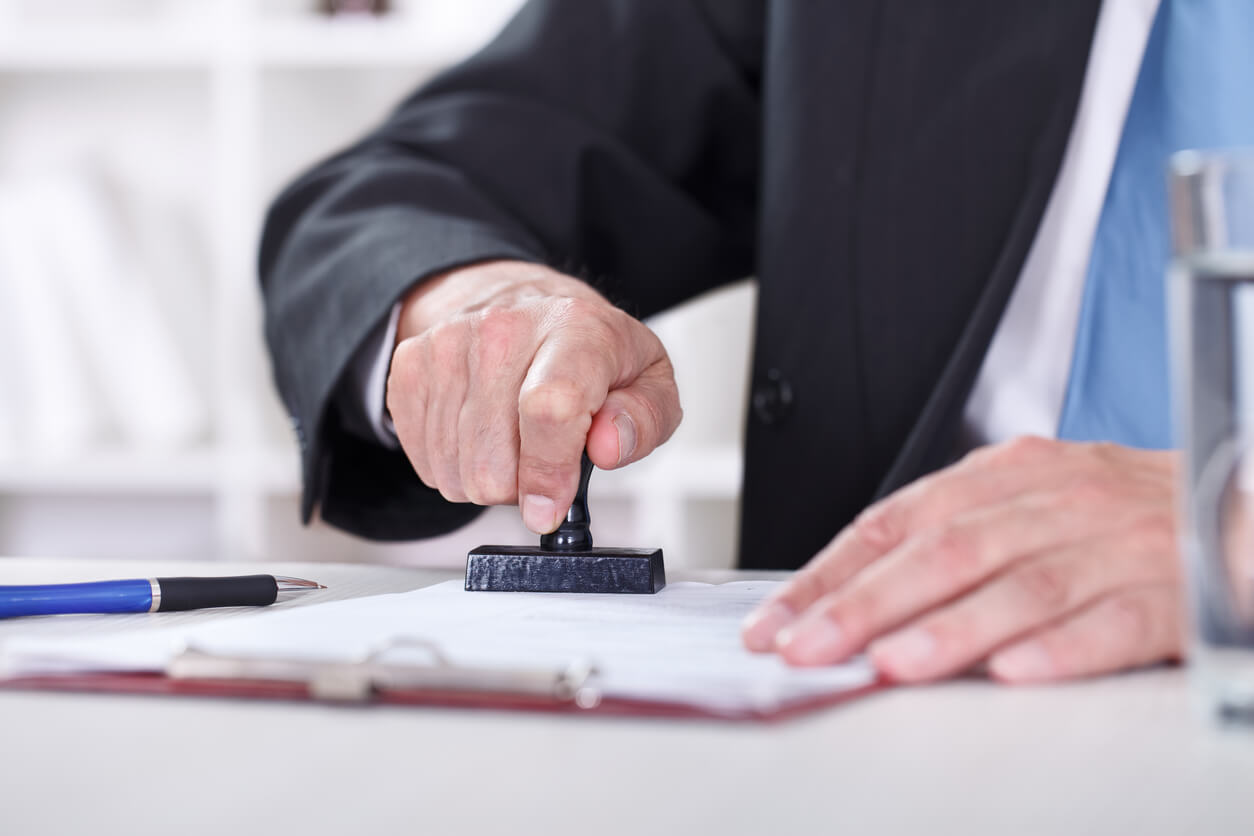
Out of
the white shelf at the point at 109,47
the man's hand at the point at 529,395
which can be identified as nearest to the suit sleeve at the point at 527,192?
the man's hand at the point at 529,395

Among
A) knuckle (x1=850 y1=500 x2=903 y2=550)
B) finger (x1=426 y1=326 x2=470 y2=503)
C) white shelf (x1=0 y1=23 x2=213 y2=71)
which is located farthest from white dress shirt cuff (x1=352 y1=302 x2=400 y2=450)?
white shelf (x1=0 y1=23 x2=213 y2=71)

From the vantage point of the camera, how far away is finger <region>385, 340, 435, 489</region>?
26.0 inches

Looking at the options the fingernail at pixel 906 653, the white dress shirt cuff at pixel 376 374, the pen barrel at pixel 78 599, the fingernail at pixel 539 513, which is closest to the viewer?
the fingernail at pixel 906 653

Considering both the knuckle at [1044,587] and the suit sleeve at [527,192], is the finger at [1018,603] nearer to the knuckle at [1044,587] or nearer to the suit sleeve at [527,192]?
the knuckle at [1044,587]

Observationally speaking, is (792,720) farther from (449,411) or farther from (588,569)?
(449,411)

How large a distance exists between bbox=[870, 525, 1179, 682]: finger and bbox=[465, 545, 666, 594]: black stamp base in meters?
0.19

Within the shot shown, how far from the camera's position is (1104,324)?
806mm

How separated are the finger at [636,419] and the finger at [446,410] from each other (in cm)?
8

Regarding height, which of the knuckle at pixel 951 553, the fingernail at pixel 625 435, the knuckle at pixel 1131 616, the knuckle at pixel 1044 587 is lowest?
the knuckle at pixel 1131 616

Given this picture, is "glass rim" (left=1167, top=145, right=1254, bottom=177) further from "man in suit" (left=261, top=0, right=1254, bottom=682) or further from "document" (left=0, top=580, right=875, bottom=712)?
"man in suit" (left=261, top=0, right=1254, bottom=682)

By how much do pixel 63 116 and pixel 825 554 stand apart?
1753mm

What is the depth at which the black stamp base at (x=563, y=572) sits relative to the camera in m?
0.53

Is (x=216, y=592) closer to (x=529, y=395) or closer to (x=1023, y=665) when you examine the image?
(x=529, y=395)

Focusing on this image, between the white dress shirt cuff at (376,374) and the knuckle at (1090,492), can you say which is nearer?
the knuckle at (1090,492)
